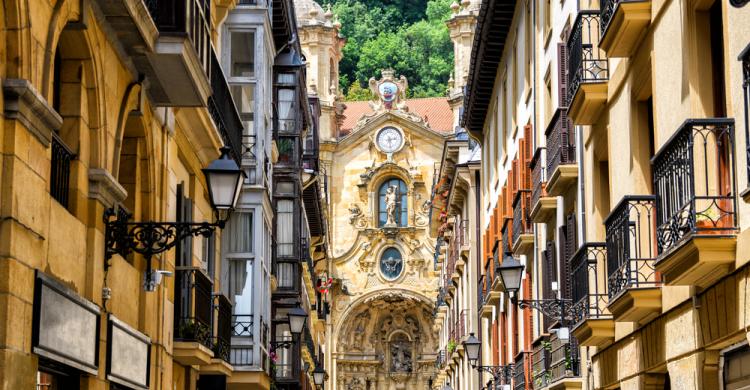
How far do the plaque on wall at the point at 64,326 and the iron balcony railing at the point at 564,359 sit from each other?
31.2 feet

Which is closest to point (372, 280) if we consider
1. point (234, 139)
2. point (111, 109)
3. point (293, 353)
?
point (293, 353)

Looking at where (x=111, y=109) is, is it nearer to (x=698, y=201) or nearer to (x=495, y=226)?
(x=698, y=201)

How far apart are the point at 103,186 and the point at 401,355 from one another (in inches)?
3126


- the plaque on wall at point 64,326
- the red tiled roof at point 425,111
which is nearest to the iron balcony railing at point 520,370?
the plaque on wall at point 64,326

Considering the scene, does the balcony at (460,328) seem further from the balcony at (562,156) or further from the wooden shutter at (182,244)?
the wooden shutter at (182,244)

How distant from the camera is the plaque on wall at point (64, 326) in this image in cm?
1163

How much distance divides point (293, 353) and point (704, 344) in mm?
27137

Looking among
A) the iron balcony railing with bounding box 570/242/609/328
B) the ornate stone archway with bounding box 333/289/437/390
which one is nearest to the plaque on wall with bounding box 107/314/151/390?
the iron balcony railing with bounding box 570/242/609/328

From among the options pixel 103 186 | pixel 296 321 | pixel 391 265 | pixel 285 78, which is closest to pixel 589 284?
pixel 103 186

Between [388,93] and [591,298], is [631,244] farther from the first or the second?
[388,93]

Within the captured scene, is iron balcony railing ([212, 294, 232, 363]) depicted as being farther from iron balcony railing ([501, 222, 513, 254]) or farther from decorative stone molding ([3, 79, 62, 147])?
decorative stone molding ([3, 79, 62, 147])

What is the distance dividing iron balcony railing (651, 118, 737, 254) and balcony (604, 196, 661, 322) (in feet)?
5.35

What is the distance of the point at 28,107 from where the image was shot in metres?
11.2

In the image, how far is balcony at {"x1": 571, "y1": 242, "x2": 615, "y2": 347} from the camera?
17.4m
